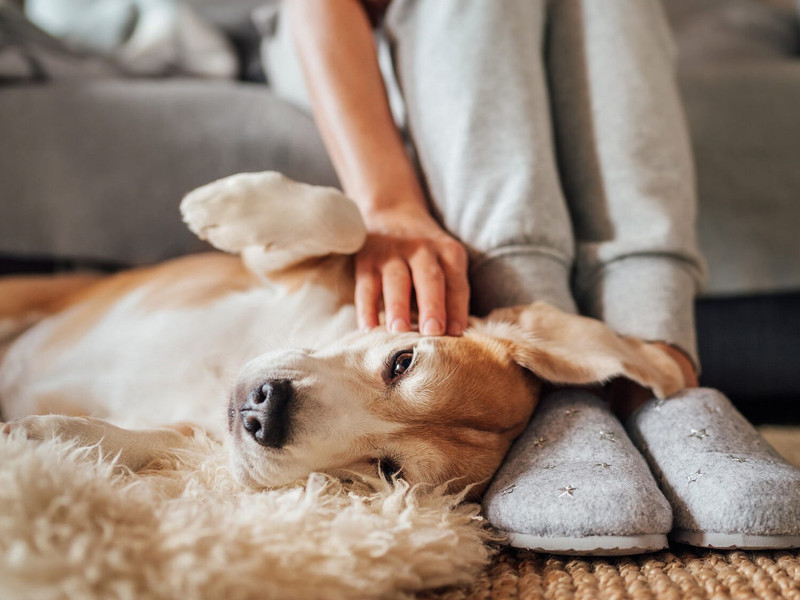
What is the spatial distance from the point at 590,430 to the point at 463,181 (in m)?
0.58

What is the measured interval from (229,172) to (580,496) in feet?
4.14

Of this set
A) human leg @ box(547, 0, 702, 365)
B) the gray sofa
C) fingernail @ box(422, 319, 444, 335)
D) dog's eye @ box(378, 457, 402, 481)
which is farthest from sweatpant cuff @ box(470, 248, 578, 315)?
the gray sofa

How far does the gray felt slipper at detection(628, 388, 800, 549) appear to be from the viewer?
2.68 ft

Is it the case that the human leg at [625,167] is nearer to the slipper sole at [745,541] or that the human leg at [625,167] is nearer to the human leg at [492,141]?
the human leg at [492,141]

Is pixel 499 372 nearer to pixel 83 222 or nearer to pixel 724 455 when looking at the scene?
pixel 724 455

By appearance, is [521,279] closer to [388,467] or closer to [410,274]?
[410,274]

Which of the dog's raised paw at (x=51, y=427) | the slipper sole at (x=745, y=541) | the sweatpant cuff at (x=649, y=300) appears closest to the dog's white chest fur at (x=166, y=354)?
the dog's raised paw at (x=51, y=427)

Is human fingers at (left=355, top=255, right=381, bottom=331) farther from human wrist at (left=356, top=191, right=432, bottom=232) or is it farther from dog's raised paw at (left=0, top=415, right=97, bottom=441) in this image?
dog's raised paw at (left=0, top=415, right=97, bottom=441)

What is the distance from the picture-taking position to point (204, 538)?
0.67 meters

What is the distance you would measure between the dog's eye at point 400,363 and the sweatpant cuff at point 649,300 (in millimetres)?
447

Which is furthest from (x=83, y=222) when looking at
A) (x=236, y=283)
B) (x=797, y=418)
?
(x=797, y=418)

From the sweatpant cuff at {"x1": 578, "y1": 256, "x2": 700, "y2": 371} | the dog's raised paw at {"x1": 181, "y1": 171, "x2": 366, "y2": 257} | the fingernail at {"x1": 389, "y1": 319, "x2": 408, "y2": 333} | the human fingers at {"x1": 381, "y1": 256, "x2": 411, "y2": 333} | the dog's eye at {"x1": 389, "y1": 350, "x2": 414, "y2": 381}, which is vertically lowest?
the sweatpant cuff at {"x1": 578, "y1": 256, "x2": 700, "y2": 371}

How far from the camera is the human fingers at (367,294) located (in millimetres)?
1174

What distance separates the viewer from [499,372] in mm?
1089
